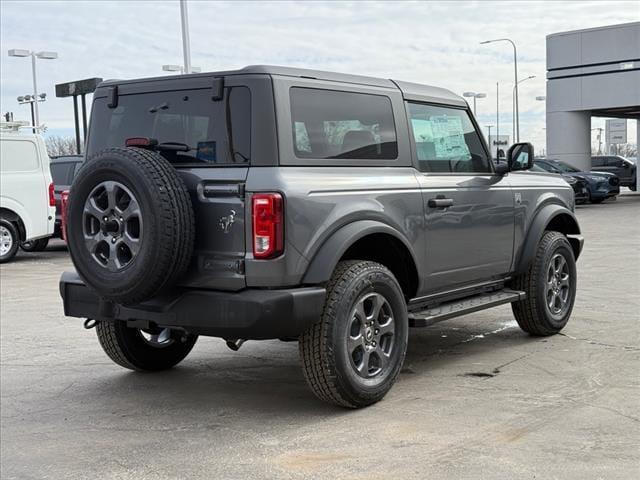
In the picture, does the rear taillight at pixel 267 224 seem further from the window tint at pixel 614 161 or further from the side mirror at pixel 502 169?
the window tint at pixel 614 161

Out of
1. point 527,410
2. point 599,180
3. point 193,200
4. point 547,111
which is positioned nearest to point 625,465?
point 527,410

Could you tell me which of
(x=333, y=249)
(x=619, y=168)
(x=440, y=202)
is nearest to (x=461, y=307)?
(x=440, y=202)

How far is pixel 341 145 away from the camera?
5.24 meters

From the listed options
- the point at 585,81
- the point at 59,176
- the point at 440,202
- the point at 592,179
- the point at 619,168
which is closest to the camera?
the point at 440,202

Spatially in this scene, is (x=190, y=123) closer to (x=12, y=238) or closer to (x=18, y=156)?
(x=18, y=156)

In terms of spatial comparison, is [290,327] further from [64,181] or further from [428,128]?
[64,181]

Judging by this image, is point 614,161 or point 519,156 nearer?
point 519,156

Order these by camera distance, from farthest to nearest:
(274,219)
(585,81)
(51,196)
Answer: (585,81)
(51,196)
(274,219)

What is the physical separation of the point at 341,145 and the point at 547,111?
31248mm

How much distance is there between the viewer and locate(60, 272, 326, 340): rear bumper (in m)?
4.58

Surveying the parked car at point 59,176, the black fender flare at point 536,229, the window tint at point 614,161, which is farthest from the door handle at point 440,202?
the window tint at point 614,161

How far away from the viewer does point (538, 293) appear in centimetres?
685

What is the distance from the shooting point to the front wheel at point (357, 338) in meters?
4.84

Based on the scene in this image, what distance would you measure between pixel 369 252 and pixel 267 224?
1.11m
